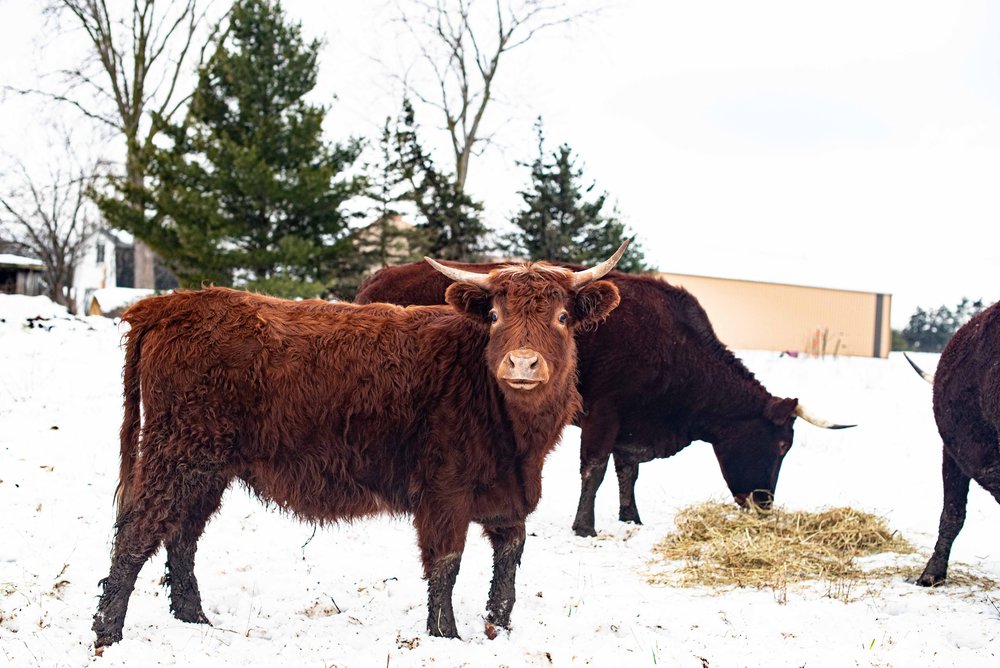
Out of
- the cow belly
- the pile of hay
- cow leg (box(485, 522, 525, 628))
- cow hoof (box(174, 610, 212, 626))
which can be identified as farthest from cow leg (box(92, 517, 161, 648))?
the pile of hay

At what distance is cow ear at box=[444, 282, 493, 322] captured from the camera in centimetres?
468

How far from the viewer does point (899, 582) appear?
5.56 metres

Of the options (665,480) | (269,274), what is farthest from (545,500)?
(269,274)

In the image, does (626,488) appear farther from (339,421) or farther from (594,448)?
(339,421)

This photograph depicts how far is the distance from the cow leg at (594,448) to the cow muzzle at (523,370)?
10.7 ft

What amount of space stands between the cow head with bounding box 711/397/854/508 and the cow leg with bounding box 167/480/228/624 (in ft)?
16.3

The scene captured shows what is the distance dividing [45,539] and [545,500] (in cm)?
465

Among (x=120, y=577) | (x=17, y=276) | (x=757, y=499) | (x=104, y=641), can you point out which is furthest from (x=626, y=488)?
(x=17, y=276)

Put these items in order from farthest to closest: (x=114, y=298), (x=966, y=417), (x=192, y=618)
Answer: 1. (x=114, y=298)
2. (x=966, y=417)
3. (x=192, y=618)

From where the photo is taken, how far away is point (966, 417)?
5348 mm

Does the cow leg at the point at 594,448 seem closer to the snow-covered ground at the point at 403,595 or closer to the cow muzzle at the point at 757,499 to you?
the snow-covered ground at the point at 403,595

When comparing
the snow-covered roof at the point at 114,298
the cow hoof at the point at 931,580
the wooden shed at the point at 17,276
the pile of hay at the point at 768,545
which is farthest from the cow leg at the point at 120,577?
the snow-covered roof at the point at 114,298

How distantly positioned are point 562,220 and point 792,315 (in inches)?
759

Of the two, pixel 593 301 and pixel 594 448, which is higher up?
pixel 593 301
